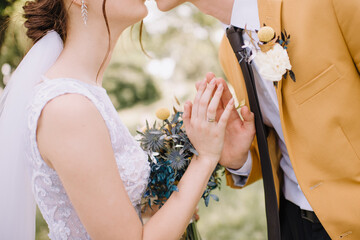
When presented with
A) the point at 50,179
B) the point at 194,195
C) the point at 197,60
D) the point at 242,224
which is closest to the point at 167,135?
the point at 194,195

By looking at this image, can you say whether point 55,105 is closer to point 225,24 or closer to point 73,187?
point 73,187

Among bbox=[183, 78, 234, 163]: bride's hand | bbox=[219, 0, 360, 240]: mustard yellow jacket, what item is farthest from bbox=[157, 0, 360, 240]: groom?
bbox=[183, 78, 234, 163]: bride's hand

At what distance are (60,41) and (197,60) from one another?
12.8 ft

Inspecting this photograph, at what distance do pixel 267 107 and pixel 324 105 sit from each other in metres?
0.37

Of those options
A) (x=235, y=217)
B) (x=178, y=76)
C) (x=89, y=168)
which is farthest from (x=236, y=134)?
(x=178, y=76)

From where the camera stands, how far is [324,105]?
161 cm

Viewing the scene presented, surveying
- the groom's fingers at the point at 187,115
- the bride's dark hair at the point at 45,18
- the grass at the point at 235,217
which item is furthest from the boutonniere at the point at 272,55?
the grass at the point at 235,217

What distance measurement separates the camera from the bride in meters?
1.29

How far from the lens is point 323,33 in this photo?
157 cm

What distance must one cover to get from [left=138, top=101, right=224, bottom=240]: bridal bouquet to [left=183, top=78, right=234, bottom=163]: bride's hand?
5 centimetres

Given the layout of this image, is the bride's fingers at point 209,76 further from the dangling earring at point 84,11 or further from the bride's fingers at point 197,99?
the dangling earring at point 84,11

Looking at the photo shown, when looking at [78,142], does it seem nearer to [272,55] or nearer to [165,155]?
[165,155]

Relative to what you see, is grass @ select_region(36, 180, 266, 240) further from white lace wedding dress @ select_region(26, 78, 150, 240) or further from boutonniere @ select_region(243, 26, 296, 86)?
boutonniere @ select_region(243, 26, 296, 86)

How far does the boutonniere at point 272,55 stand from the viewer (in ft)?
5.07
